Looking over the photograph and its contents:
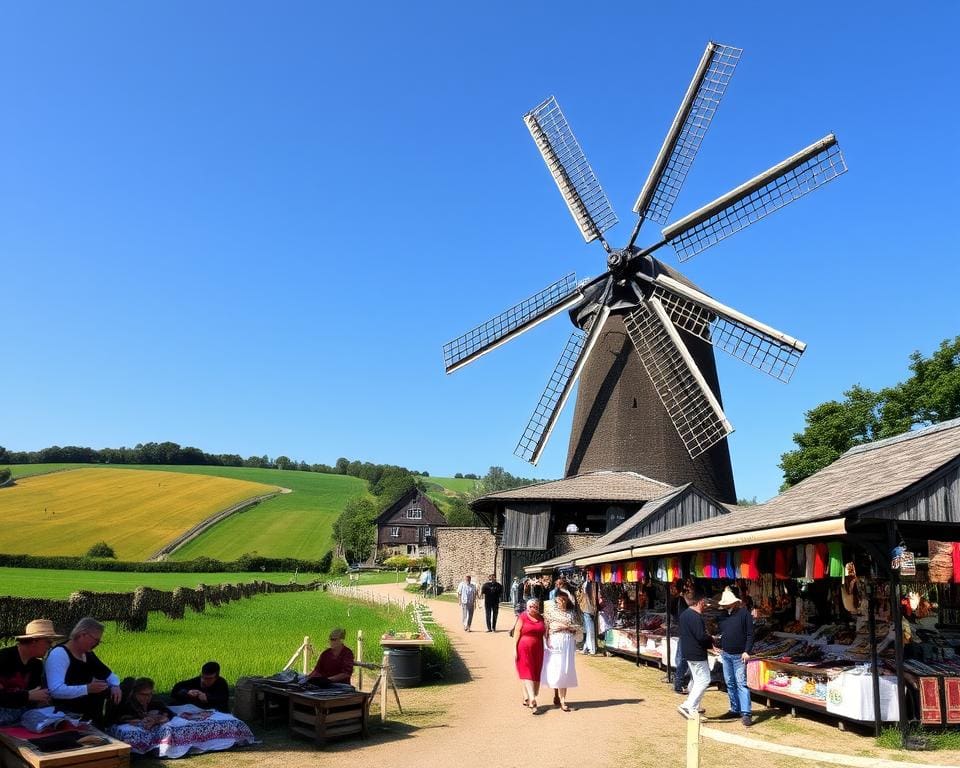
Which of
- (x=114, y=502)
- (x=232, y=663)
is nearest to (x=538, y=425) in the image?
(x=232, y=663)

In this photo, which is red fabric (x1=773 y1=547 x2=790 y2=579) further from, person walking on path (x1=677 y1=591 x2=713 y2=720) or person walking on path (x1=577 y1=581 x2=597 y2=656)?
person walking on path (x1=577 y1=581 x2=597 y2=656)

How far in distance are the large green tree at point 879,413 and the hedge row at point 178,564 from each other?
45880 mm

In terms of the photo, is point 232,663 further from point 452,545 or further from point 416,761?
point 452,545

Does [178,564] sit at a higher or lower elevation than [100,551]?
lower

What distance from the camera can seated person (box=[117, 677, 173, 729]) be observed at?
322 inches

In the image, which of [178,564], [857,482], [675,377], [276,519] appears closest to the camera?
[857,482]

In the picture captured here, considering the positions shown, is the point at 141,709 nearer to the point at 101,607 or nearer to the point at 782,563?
the point at 782,563

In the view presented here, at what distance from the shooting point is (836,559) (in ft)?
32.0

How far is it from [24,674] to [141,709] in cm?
142

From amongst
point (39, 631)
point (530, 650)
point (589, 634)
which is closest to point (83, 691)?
point (39, 631)

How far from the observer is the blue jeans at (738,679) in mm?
10164

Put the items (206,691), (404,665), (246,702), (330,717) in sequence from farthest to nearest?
(404,665)
(246,702)
(206,691)
(330,717)

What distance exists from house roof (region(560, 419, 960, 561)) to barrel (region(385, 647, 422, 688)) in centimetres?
471

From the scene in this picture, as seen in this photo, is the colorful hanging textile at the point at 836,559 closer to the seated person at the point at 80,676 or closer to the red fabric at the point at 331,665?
the red fabric at the point at 331,665
